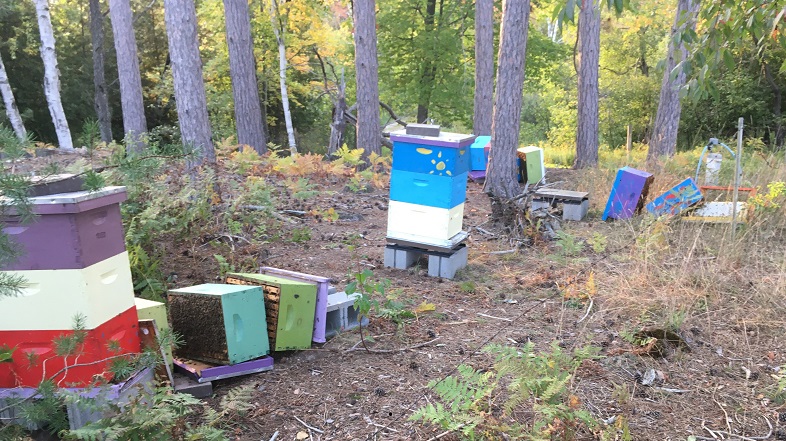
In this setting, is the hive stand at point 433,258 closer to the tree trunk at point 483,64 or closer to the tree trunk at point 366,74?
the tree trunk at point 366,74

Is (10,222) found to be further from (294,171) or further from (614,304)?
(294,171)

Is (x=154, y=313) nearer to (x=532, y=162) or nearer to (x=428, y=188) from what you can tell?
(x=428, y=188)

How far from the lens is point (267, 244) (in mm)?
5980

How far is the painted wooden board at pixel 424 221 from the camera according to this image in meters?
5.15

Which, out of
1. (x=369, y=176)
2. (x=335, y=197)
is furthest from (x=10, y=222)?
(x=369, y=176)

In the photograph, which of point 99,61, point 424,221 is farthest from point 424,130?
point 99,61

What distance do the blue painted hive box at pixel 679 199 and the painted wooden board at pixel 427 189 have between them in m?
2.91

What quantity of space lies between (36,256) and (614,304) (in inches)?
160

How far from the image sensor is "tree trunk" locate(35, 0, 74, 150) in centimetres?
1166

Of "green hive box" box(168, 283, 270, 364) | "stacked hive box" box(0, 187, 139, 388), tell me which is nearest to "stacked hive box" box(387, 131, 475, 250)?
"green hive box" box(168, 283, 270, 364)

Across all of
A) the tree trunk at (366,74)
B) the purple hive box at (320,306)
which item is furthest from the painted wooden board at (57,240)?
the tree trunk at (366,74)

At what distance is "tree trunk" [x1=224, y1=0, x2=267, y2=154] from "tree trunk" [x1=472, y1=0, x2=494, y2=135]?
5072mm

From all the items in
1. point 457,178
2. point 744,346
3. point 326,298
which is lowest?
point 744,346

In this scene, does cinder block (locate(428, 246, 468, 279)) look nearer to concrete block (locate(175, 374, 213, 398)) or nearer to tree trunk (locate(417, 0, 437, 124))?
concrete block (locate(175, 374, 213, 398))
